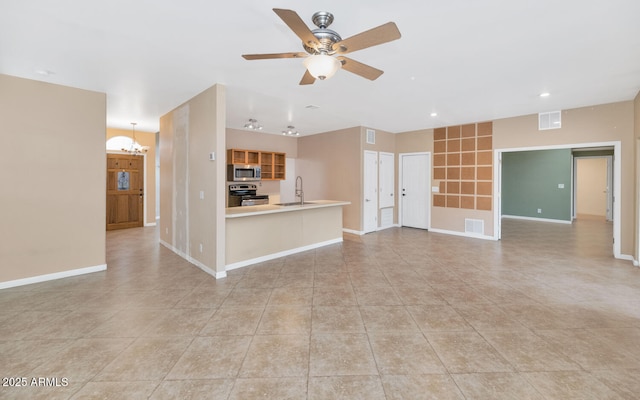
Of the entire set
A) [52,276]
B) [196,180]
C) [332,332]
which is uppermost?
[196,180]

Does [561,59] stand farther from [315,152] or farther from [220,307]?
[315,152]

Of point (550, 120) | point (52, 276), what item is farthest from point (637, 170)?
point (52, 276)

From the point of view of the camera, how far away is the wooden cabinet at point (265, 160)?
7095 millimetres

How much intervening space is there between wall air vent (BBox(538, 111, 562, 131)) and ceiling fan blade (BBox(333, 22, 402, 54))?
5.32 metres

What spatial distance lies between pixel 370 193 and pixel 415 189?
4.75 ft

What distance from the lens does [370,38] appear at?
2.04 m

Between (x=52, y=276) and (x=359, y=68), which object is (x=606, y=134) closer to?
(x=359, y=68)

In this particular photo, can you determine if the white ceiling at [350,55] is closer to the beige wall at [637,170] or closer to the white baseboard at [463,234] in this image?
the beige wall at [637,170]

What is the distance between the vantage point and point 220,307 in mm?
3051

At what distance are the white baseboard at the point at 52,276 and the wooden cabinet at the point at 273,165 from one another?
14.1 ft

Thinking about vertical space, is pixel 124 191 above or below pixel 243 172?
below

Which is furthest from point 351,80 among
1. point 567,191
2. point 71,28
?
point 567,191

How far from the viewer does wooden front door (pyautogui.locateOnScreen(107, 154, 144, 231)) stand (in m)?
7.55

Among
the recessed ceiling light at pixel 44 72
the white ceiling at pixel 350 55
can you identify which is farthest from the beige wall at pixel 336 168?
the recessed ceiling light at pixel 44 72
